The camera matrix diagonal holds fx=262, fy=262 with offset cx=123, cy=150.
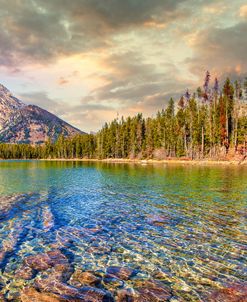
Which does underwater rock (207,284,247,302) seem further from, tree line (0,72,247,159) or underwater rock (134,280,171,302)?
tree line (0,72,247,159)

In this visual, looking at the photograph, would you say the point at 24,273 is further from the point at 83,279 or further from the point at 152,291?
the point at 152,291

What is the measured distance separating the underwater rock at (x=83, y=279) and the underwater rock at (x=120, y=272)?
0.60 meters

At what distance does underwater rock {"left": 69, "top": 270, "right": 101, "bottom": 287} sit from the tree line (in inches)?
3676

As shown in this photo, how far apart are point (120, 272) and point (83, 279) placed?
132 centimetres

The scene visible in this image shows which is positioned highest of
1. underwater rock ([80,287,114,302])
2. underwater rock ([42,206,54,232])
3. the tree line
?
the tree line

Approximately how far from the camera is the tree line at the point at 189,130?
99.0 m

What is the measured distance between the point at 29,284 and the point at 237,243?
8.90 m

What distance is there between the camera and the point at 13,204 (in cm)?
2223

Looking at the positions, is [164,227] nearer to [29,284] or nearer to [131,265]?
[131,265]

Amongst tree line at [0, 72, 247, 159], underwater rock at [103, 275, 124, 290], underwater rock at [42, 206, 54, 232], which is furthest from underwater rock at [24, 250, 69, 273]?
tree line at [0, 72, 247, 159]

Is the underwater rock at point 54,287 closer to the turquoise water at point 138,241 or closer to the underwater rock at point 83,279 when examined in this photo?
the turquoise water at point 138,241

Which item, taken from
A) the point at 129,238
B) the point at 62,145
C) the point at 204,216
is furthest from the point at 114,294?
the point at 62,145

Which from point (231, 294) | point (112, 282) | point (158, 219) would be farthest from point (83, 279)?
point (158, 219)

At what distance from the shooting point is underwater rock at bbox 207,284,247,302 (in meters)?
7.35
